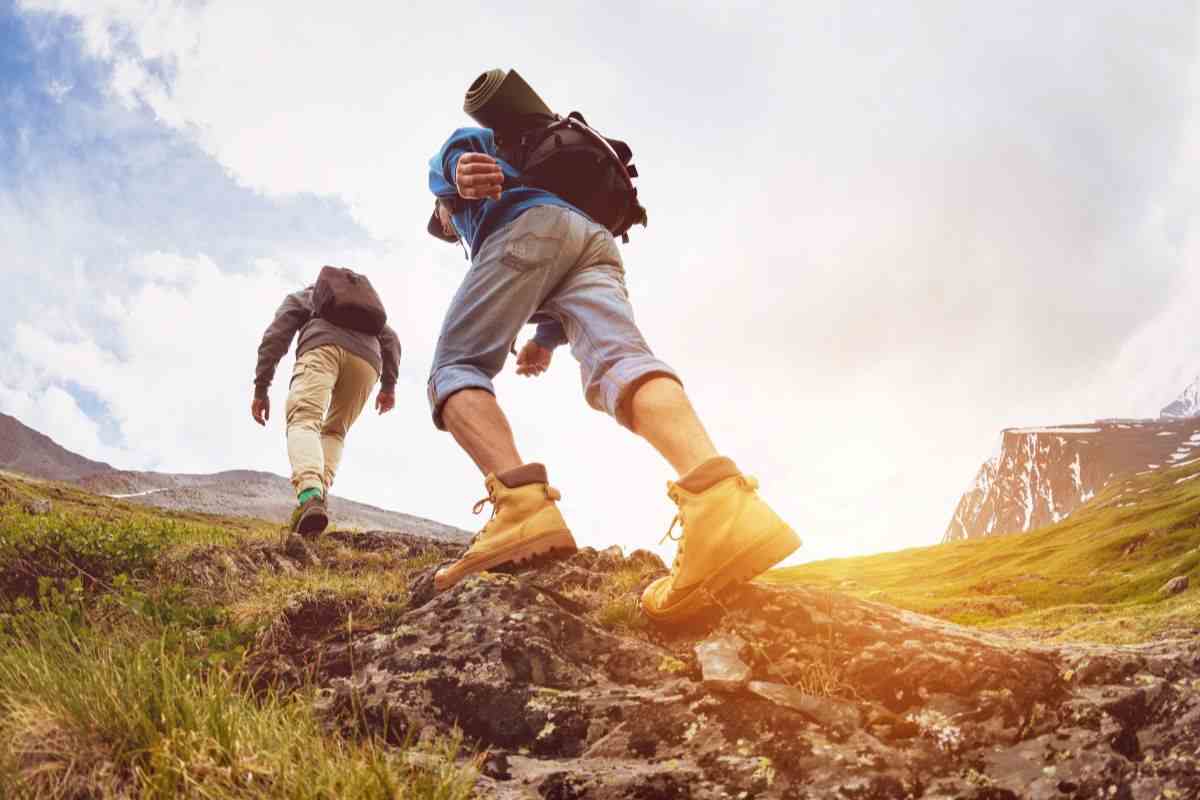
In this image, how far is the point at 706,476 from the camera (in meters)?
3.15

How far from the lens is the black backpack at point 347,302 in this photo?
826 cm

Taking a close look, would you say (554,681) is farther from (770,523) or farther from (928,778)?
(928,778)

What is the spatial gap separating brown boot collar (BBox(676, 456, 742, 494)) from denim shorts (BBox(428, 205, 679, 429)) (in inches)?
32.8

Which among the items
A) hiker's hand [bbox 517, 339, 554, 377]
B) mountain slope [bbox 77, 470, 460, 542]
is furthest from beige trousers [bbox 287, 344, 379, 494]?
mountain slope [bbox 77, 470, 460, 542]

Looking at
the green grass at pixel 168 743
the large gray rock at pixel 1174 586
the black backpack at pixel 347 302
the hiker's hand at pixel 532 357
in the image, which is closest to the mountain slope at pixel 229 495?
the black backpack at pixel 347 302

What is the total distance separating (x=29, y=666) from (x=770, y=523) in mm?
2732

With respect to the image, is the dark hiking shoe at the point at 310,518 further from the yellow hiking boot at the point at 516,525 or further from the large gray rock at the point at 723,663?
the large gray rock at the point at 723,663

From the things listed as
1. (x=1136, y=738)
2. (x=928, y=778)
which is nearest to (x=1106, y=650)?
(x=1136, y=738)

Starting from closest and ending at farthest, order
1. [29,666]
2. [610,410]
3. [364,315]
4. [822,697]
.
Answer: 1. [29,666]
2. [822,697]
3. [610,410]
4. [364,315]

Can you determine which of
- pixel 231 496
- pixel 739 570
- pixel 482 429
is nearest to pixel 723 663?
pixel 739 570

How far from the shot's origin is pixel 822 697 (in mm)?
2520

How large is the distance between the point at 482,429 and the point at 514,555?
71 centimetres

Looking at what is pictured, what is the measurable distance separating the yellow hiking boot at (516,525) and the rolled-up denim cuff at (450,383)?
0.54 meters

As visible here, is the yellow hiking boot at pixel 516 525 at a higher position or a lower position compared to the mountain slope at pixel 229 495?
lower
